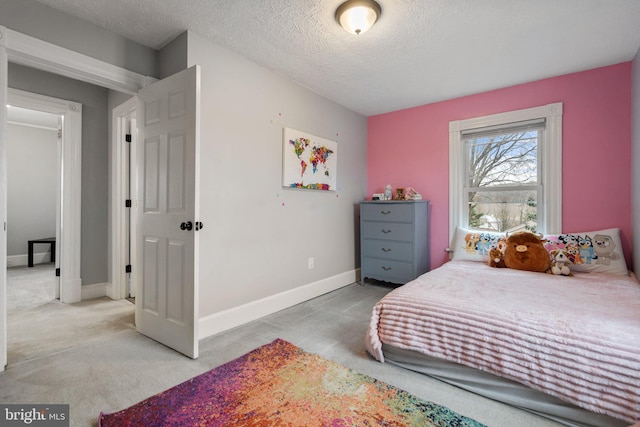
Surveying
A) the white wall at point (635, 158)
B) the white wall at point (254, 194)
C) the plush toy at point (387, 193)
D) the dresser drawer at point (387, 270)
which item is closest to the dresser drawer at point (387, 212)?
the plush toy at point (387, 193)

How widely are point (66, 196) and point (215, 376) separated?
2692 mm

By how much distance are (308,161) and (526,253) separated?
226 centimetres

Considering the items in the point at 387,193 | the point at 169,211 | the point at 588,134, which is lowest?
the point at 169,211

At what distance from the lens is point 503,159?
3346mm

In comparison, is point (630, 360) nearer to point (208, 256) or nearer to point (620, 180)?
point (620, 180)

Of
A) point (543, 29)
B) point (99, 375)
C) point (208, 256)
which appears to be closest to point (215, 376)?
point (99, 375)

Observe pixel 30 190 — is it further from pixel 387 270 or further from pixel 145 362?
pixel 387 270

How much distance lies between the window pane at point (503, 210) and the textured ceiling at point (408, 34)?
1.19m

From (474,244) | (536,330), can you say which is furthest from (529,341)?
(474,244)

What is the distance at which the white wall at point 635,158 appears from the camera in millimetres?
2404

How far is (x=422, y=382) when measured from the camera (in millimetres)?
1739

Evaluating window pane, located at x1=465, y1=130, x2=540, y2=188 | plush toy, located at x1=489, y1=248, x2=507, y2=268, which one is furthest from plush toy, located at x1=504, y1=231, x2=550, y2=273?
window pane, located at x1=465, y1=130, x2=540, y2=188

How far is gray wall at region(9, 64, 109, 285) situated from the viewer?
3217 millimetres

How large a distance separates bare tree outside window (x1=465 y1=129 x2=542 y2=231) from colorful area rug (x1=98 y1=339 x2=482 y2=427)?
98.2 inches
